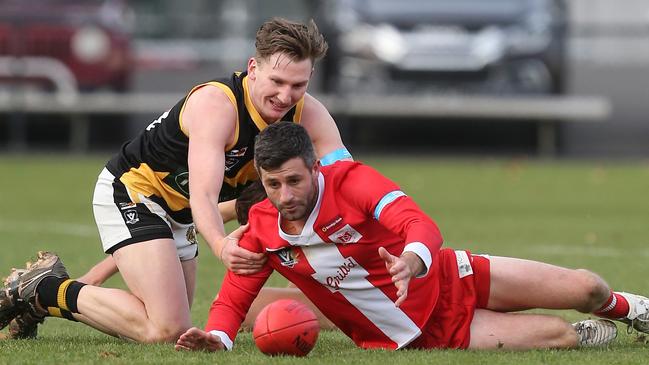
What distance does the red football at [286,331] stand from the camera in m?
5.84

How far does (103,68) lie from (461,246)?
1142 centimetres

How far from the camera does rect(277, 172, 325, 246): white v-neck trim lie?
5.86m

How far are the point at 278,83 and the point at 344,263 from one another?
36.2 inches

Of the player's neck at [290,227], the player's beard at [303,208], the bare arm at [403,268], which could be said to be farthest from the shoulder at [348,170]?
the bare arm at [403,268]

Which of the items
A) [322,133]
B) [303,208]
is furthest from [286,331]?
[322,133]

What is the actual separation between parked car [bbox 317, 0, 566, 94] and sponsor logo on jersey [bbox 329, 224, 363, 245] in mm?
14200

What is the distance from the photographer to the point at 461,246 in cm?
1083

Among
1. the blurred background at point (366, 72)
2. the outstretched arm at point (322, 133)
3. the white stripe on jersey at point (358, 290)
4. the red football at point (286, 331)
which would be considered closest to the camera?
the red football at point (286, 331)

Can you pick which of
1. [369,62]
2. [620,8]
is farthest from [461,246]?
[620,8]

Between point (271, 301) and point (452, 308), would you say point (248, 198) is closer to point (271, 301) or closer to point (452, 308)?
point (271, 301)

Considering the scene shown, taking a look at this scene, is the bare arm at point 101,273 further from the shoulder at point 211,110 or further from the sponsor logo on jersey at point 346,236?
the sponsor logo on jersey at point 346,236

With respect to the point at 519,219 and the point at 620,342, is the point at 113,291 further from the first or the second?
the point at 519,219

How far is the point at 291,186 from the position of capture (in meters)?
5.69

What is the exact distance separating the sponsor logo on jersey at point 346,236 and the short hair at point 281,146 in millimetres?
343
